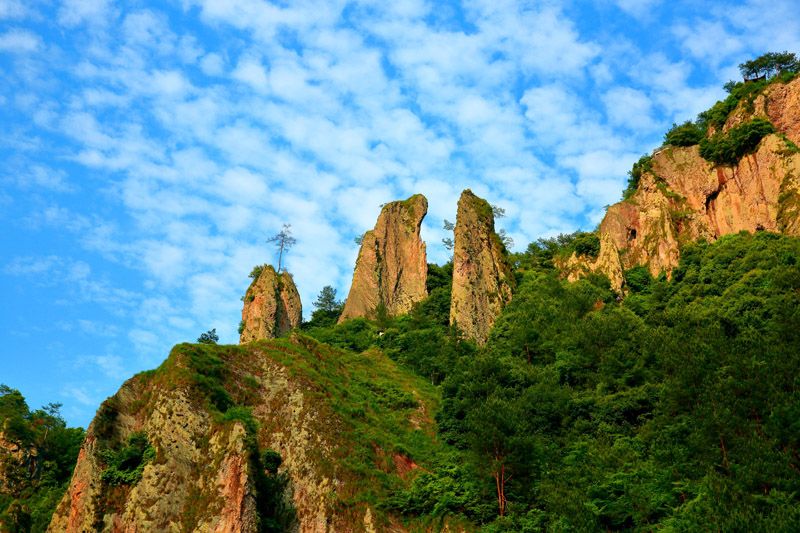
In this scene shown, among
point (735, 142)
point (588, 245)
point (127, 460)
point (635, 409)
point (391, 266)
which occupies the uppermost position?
point (735, 142)

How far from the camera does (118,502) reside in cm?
3359

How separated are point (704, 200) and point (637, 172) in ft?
41.0

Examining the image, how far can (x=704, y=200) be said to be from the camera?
66188 millimetres

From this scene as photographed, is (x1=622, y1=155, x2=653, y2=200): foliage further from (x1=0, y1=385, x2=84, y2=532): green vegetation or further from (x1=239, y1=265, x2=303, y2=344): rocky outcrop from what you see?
(x1=0, y1=385, x2=84, y2=532): green vegetation

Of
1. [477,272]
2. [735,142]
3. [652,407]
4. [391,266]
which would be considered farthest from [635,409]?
[391,266]

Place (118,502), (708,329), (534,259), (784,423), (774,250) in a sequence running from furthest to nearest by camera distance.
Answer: (534,259)
(774,250)
(708,329)
(118,502)
(784,423)

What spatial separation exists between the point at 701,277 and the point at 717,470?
2716cm

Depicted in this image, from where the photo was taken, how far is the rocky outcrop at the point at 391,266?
239 ft

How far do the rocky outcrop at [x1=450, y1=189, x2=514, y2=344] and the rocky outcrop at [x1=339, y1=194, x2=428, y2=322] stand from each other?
7750 mm

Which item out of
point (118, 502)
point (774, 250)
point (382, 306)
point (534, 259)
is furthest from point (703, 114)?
point (118, 502)

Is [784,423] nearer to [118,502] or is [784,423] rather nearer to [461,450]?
[461,450]

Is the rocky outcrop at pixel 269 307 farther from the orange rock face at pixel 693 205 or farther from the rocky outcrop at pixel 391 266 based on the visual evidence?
the orange rock face at pixel 693 205

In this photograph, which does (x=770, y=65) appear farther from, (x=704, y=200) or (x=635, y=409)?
(x=635, y=409)

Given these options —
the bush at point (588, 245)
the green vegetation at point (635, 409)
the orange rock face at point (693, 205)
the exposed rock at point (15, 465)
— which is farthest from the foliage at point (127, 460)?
the bush at point (588, 245)
